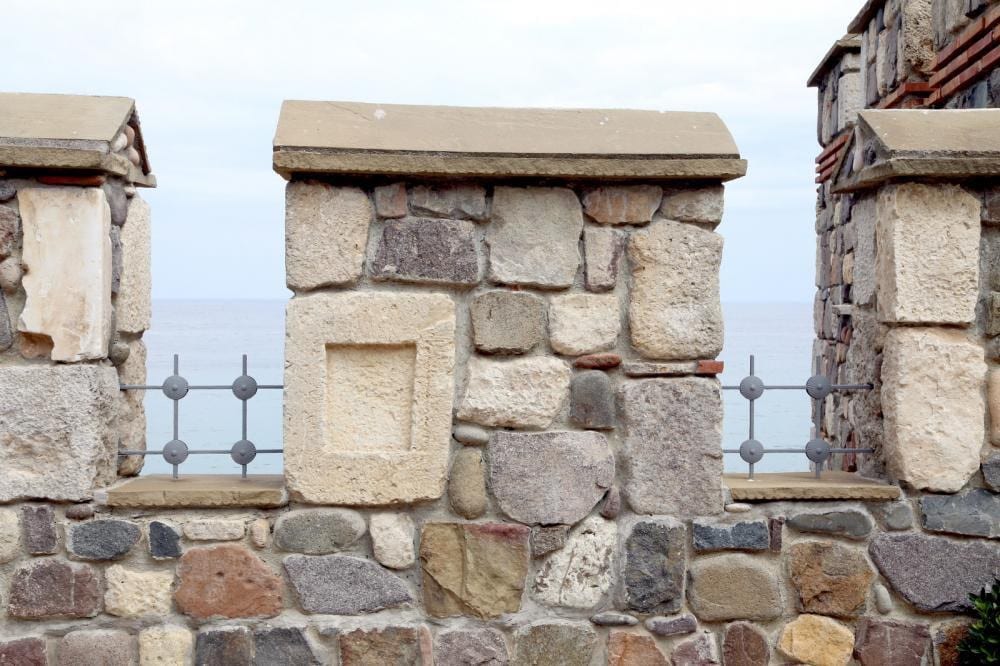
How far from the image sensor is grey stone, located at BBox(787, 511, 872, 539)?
3.15m

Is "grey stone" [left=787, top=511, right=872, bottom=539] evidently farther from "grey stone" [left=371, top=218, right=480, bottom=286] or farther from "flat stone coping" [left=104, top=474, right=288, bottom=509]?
"flat stone coping" [left=104, top=474, right=288, bottom=509]

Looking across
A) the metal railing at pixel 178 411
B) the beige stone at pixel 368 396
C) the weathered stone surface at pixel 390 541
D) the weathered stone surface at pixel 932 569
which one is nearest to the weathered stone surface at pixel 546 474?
the beige stone at pixel 368 396

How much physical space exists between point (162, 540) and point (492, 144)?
59.3 inches

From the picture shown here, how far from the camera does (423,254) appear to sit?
9.86 feet

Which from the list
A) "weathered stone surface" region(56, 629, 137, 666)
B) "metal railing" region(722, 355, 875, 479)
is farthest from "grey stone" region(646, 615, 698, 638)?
"weathered stone surface" region(56, 629, 137, 666)

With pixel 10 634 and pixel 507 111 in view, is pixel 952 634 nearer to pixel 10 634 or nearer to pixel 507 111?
pixel 507 111

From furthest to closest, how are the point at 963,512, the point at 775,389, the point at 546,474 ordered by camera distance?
the point at 775,389, the point at 963,512, the point at 546,474

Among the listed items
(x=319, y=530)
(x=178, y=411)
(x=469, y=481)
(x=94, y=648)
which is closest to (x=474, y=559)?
(x=469, y=481)

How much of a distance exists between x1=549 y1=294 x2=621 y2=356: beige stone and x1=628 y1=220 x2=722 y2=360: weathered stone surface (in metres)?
0.06

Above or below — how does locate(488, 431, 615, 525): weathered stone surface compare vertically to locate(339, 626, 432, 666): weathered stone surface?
above

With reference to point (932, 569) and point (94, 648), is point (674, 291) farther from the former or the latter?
point (94, 648)

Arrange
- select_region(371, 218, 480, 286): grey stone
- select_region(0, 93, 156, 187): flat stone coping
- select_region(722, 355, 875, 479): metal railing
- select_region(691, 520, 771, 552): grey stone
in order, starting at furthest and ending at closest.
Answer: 1. select_region(722, 355, 875, 479): metal railing
2. select_region(691, 520, 771, 552): grey stone
3. select_region(371, 218, 480, 286): grey stone
4. select_region(0, 93, 156, 187): flat stone coping

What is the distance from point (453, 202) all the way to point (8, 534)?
1613mm

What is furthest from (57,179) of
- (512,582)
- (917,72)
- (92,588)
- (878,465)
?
(917,72)
